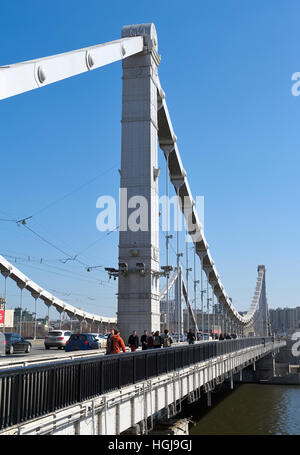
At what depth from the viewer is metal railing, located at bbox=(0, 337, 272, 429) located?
747cm

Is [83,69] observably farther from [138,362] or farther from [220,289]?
[220,289]

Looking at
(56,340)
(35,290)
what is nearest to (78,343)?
(56,340)

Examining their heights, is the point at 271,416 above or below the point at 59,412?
below


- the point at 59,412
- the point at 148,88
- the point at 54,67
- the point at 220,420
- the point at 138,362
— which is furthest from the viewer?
the point at 220,420

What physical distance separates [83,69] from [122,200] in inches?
314

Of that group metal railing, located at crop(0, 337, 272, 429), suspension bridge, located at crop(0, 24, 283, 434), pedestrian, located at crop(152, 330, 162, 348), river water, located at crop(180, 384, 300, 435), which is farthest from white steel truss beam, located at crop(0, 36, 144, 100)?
river water, located at crop(180, 384, 300, 435)

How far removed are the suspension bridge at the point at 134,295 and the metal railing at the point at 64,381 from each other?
2 cm

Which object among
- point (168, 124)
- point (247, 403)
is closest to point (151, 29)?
point (168, 124)

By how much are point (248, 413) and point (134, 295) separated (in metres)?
15.3

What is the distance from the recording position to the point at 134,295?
2536 centimetres

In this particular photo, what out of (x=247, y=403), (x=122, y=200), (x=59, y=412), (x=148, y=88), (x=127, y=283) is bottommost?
(x=247, y=403)

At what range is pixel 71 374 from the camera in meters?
9.43

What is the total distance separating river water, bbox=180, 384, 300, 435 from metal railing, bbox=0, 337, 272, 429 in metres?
15.4

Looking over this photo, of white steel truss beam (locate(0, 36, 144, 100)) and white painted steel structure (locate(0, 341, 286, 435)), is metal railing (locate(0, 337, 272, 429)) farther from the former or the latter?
white steel truss beam (locate(0, 36, 144, 100))
